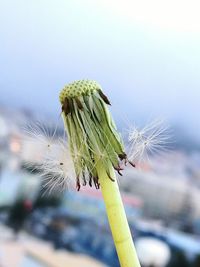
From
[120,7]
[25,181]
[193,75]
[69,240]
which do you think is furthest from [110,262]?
[120,7]

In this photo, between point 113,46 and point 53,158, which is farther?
point 113,46

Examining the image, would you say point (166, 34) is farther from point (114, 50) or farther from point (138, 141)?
point (138, 141)

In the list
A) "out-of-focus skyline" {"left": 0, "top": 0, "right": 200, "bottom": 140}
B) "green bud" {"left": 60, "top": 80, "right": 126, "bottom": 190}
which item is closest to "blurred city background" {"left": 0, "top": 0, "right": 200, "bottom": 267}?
"out-of-focus skyline" {"left": 0, "top": 0, "right": 200, "bottom": 140}

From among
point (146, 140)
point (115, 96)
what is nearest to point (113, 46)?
point (115, 96)

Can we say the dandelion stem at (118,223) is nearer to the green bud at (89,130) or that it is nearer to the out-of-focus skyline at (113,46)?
the green bud at (89,130)

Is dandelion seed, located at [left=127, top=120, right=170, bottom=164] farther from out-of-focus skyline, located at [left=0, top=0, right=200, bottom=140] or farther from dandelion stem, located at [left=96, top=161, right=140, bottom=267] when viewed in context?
out-of-focus skyline, located at [left=0, top=0, right=200, bottom=140]

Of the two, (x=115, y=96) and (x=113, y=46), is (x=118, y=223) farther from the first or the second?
(x=113, y=46)

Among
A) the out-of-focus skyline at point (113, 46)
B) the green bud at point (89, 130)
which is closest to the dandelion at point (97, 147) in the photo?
the green bud at point (89, 130)
